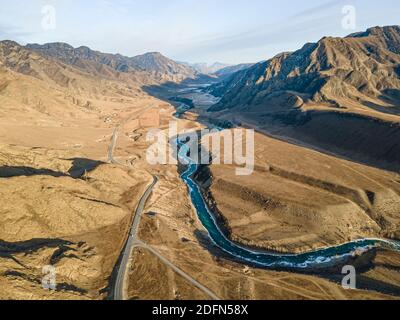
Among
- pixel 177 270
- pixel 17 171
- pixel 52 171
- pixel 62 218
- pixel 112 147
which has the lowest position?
pixel 177 270

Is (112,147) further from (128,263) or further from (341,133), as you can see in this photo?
(341,133)

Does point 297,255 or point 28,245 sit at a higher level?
point 28,245

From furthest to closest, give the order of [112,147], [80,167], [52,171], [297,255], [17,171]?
[112,147], [80,167], [52,171], [17,171], [297,255]

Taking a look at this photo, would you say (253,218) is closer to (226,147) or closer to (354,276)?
(354,276)

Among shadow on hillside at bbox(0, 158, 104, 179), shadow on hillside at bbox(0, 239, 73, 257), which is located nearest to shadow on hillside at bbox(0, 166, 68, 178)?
shadow on hillside at bbox(0, 158, 104, 179)

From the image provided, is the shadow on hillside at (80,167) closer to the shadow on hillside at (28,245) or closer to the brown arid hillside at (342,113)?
the shadow on hillside at (28,245)

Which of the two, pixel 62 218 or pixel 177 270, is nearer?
pixel 177 270

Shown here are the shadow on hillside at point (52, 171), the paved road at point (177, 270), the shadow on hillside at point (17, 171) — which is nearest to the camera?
the paved road at point (177, 270)

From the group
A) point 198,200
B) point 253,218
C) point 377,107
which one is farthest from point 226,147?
point 377,107

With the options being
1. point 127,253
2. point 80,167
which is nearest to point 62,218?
point 127,253

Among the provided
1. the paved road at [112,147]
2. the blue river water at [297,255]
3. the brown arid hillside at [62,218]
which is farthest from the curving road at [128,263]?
the paved road at [112,147]

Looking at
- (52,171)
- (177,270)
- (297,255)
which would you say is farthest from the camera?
(52,171)

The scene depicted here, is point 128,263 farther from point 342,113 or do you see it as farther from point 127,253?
point 342,113
